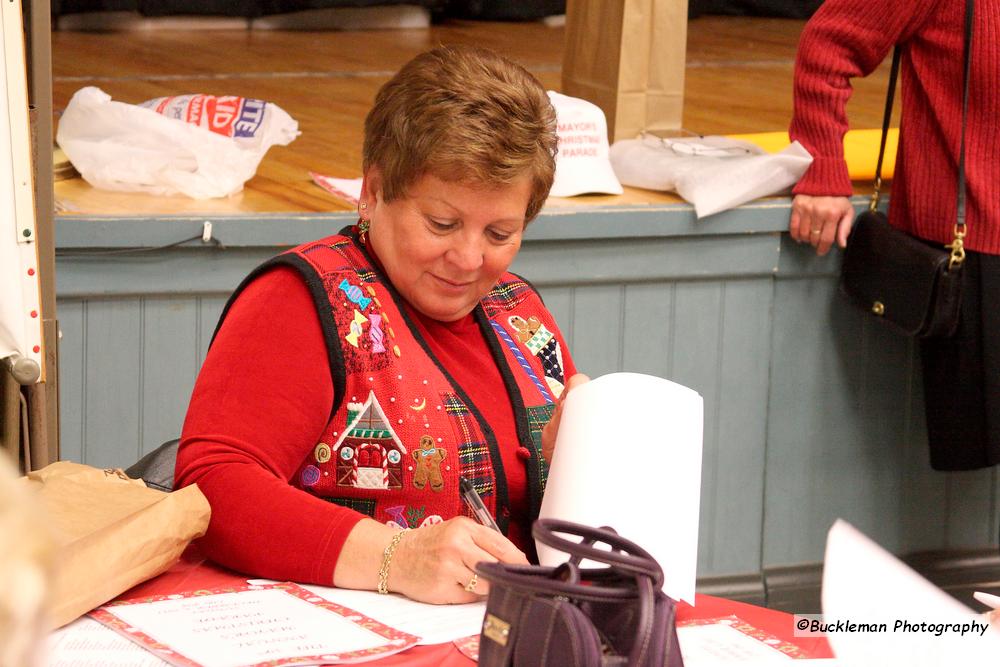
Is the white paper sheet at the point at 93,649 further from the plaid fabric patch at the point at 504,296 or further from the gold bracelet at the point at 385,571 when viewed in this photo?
the plaid fabric patch at the point at 504,296

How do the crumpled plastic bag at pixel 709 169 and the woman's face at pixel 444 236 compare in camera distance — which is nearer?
the woman's face at pixel 444 236

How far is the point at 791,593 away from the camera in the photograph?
3.26 m

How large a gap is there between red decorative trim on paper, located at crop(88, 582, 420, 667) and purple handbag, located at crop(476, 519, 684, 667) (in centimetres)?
23

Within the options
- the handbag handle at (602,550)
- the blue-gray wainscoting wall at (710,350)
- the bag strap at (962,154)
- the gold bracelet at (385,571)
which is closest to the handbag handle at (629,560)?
the handbag handle at (602,550)

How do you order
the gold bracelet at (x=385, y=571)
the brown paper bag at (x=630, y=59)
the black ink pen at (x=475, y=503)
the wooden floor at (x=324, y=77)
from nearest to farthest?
the gold bracelet at (x=385, y=571) → the black ink pen at (x=475, y=503) → the wooden floor at (x=324, y=77) → the brown paper bag at (x=630, y=59)

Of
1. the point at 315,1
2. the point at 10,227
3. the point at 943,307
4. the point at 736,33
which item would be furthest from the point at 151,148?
the point at 736,33

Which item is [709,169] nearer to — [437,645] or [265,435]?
[265,435]

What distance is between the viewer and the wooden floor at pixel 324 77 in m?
2.96

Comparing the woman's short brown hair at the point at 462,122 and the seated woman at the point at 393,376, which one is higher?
the woman's short brown hair at the point at 462,122

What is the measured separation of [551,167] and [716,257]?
1.46m

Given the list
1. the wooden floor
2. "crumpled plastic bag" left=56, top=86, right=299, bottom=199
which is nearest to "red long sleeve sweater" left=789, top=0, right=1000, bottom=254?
the wooden floor

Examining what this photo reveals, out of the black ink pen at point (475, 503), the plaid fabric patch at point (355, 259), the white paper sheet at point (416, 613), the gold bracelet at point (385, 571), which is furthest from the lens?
the plaid fabric patch at point (355, 259)

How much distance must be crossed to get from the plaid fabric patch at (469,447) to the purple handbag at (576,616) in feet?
1.86

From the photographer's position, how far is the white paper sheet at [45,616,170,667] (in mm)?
1188
